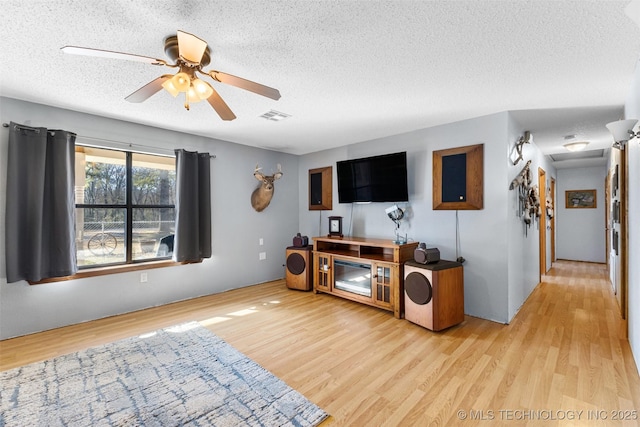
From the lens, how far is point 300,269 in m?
4.34

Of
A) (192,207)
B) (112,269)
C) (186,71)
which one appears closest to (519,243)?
(186,71)

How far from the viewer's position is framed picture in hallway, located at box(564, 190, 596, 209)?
6.57 meters

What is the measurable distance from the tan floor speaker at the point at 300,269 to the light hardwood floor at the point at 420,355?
42cm

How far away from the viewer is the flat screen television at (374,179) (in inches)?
148

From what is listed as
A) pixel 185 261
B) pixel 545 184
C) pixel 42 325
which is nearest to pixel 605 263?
pixel 545 184

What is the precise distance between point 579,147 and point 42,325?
710 cm

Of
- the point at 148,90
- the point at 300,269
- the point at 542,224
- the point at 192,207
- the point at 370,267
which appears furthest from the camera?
the point at 542,224

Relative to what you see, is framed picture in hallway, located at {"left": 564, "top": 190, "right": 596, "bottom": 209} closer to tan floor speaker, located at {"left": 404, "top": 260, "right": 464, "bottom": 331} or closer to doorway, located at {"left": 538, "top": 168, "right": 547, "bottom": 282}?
doorway, located at {"left": 538, "top": 168, "right": 547, "bottom": 282}

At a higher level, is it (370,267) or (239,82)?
(239,82)

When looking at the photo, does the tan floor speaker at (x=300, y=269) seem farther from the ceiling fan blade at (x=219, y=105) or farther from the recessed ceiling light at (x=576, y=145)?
the recessed ceiling light at (x=576, y=145)

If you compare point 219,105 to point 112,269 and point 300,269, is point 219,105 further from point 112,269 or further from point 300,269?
point 300,269

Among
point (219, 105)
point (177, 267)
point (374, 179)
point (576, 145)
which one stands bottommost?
point (177, 267)

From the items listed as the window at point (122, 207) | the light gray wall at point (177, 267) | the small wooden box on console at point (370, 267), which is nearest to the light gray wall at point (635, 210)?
the small wooden box on console at point (370, 267)

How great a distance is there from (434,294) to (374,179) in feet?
5.83
